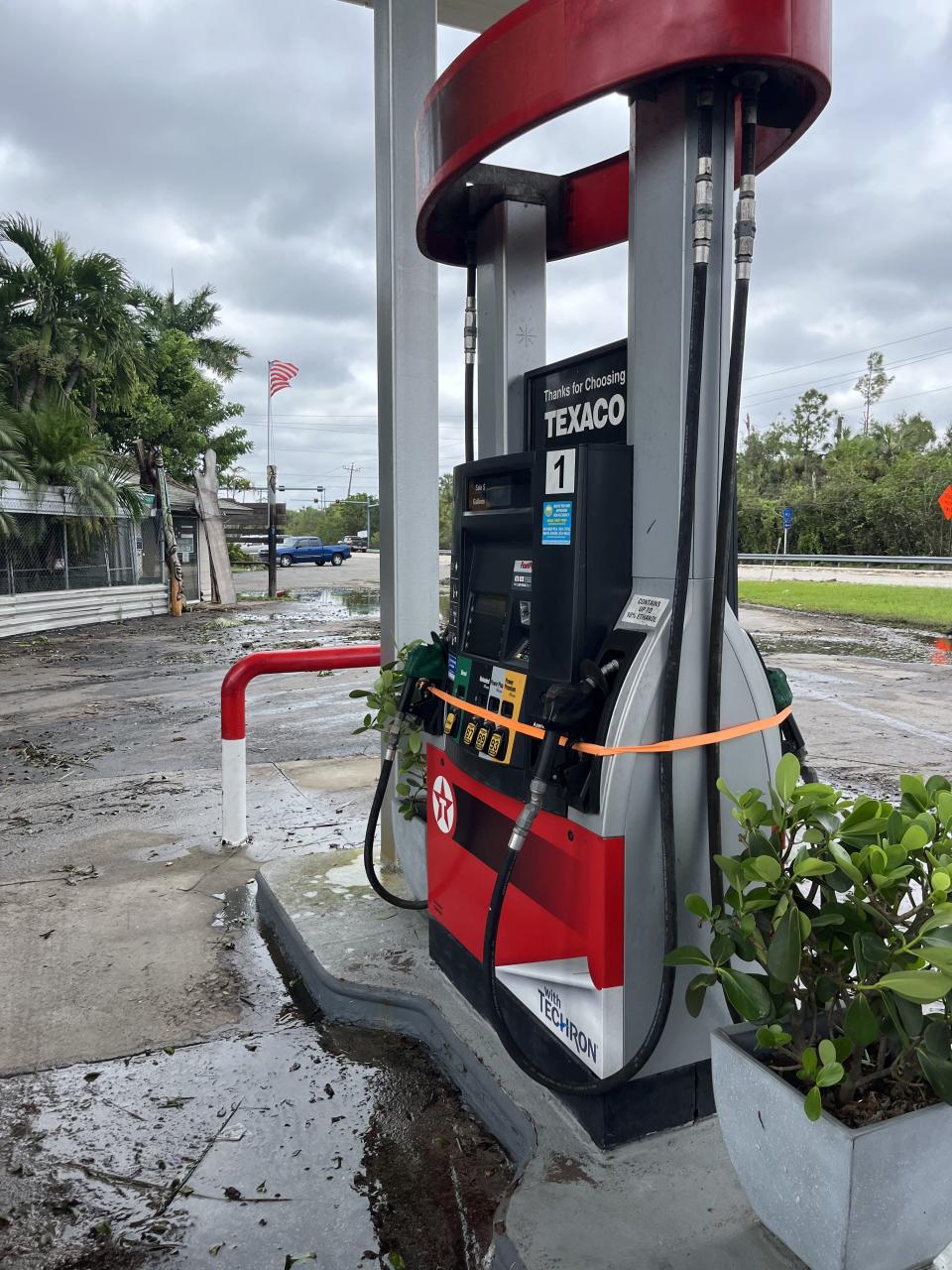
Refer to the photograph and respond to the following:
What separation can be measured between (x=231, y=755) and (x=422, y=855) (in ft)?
4.35

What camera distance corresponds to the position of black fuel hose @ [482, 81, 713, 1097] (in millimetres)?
1976

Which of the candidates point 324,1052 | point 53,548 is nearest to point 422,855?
point 324,1052

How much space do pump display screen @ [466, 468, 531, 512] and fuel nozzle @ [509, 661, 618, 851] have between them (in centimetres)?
61

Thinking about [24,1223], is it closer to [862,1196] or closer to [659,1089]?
[659,1089]

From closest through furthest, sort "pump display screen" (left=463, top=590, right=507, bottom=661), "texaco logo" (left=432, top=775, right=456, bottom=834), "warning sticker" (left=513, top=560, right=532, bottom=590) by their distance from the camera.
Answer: "warning sticker" (left=513, top=560, right=532, bottom=590), "pump display screen" (left=463, top=590, right=507, bottom=661), "texaco logo" (left=432, top=775, right=456, bottom=834)

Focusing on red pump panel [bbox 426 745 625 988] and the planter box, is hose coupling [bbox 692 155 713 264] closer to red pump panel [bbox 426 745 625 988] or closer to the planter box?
red pump panel [bbox 426 745 625 988]

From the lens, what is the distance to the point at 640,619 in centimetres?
217

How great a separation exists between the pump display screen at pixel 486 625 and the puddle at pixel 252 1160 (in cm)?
127

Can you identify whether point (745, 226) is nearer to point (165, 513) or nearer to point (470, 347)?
point (470, 347)

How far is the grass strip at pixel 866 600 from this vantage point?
1656 centimetres

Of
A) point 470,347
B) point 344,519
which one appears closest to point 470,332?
point 470,347

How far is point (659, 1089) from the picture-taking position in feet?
7.35

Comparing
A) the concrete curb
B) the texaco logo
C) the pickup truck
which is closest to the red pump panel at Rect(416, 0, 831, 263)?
the texaco logo

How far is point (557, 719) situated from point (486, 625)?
66 cm
